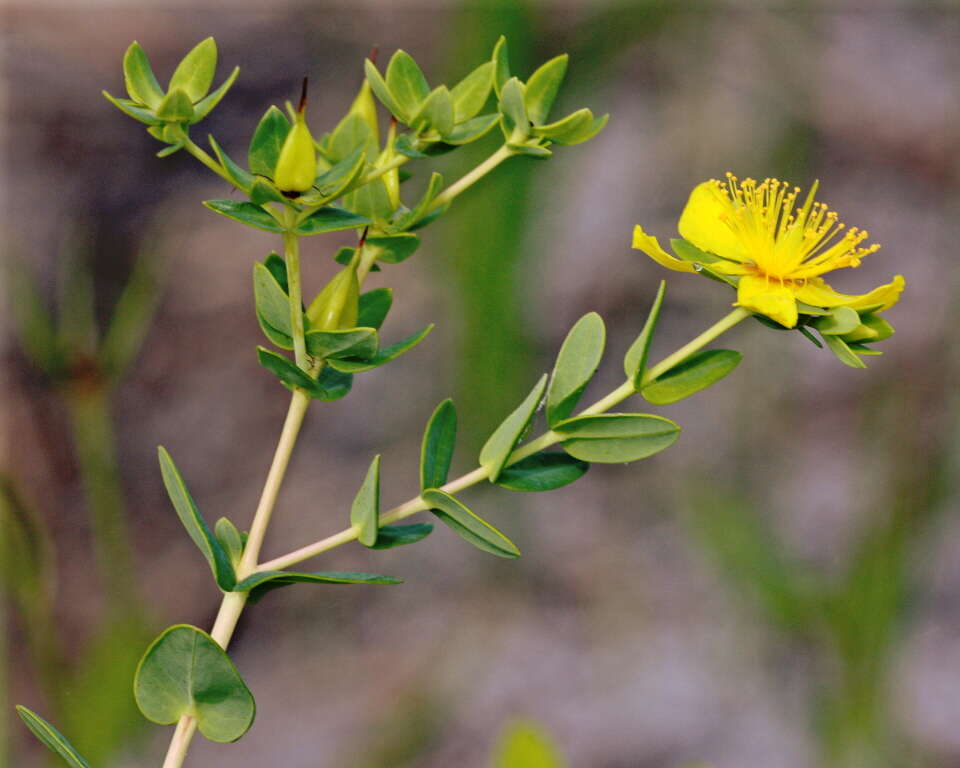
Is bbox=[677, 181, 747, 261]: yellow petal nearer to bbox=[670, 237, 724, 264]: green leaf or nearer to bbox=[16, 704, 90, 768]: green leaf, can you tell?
bbox=[670, 237, 724, 264]: green leaf

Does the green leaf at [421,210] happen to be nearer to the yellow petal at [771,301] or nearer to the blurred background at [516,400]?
the yellow petal at [771,301]

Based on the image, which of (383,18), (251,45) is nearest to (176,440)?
(251,45)

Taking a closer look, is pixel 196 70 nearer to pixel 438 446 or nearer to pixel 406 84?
pixel 406 84

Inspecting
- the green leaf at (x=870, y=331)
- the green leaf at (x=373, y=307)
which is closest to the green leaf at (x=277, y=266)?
the green leaf at (x=373, y=307)

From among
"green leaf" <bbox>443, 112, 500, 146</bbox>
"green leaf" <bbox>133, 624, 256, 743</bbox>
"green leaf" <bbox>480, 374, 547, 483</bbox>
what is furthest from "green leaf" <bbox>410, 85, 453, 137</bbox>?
"green leaf" <bbox>133, 624, 256, 743</bbox>

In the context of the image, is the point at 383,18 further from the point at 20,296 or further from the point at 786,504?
the point at 786,504

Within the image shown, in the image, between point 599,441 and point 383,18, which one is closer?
point 599,441
